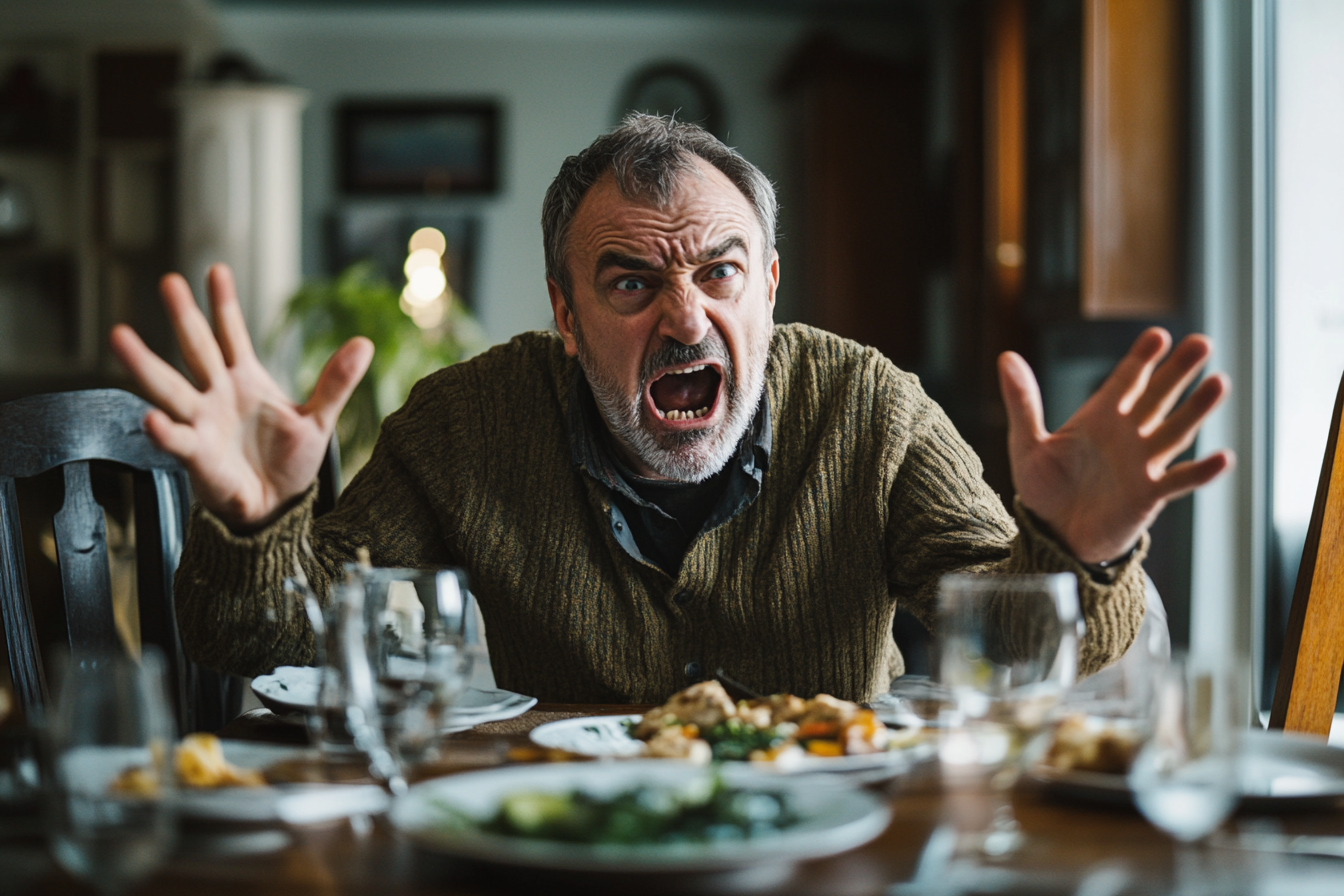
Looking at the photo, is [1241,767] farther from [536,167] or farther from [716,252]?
[536,167]

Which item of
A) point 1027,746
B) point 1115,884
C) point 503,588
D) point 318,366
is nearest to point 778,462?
point 503,588

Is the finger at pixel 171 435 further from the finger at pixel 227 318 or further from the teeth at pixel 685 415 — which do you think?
the teeth at pixel 685 415

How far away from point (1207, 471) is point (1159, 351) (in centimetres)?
10

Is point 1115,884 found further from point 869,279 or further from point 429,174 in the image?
point 429,174

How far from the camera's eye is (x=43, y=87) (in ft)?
17.9

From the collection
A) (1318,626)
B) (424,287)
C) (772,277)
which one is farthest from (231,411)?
(424,287)

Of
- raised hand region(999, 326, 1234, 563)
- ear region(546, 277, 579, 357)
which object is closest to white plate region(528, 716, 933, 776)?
raised hand region(999, 326, 1234, 563)

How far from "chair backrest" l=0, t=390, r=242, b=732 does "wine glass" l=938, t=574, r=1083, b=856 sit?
90cm

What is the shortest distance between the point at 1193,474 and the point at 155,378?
2.67 feet

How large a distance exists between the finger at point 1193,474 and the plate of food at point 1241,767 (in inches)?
7.6

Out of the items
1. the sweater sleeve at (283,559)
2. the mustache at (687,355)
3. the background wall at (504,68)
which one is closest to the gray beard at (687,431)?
the mustache at (687,355)

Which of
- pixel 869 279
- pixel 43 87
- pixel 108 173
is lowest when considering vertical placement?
pixel 869 279

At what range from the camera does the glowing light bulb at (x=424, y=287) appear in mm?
4906

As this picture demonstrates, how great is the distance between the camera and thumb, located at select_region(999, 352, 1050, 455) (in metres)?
1.01
